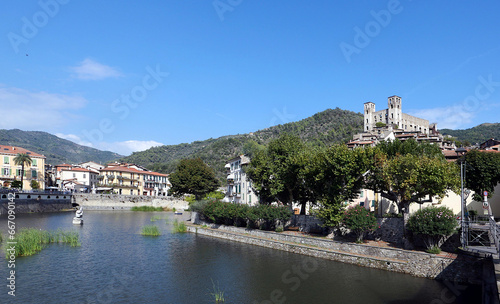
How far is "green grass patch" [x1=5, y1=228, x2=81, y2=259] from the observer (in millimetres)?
32531

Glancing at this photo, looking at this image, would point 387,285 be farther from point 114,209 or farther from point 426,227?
point 114,209

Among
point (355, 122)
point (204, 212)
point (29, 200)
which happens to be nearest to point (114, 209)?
point (29, 200)

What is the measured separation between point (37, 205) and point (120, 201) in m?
26.5

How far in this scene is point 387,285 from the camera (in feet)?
86.1

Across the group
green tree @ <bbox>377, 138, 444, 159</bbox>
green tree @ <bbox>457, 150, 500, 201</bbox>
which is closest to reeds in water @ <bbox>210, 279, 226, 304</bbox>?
green tree @ <bbox>377, 138, 444, 159</bbox>

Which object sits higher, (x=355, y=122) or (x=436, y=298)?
(x=355, y=122)

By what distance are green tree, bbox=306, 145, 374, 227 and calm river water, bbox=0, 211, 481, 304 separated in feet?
18.7

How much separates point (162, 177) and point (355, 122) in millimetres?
115198

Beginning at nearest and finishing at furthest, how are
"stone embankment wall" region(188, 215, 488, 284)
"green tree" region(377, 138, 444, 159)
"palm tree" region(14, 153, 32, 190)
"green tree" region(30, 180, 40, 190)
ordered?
"stone embankment wall" region(188, 215, 488, 284) < "green tree" region(377, 138, 444, 159) < "palm tree" region(14, 153, 32, 190) < "green tree" region(30, 180, 40, 190)

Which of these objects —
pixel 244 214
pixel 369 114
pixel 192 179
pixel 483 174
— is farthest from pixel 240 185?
pixel 369 114

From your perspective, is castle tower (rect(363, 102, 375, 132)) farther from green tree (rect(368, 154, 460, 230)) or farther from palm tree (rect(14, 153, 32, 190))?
palm tree (rect(14, 153, 32, 190))

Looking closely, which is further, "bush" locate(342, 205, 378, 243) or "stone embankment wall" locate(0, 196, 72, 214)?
"stone embankment wall" locate(0, 196, 72, 214)

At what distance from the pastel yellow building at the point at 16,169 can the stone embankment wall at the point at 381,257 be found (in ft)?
258

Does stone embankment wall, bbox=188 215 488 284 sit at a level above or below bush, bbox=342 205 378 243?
below
